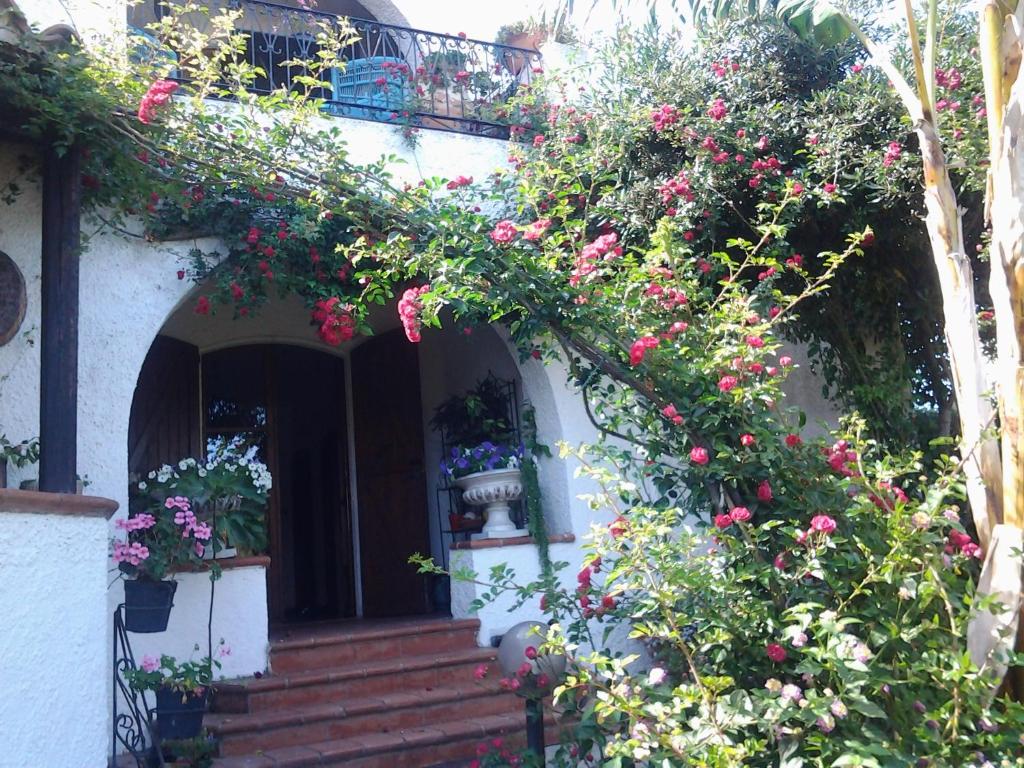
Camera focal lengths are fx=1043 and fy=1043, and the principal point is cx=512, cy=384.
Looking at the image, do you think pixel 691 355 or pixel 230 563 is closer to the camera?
pixel 691 355

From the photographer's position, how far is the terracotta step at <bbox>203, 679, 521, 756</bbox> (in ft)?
17.5

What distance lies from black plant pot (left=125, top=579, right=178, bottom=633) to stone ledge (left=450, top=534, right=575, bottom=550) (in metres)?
2.05

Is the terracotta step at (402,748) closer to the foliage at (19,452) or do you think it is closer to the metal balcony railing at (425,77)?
the foliage at (19,452)

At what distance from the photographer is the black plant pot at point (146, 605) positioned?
5270 mm

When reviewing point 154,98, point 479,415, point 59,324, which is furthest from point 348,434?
point 154,98

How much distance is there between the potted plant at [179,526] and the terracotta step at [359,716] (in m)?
0.67

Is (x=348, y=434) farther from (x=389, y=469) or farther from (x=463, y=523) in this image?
(x=463, y=523)

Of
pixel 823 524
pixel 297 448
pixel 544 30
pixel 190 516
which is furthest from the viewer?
pixel 297 448

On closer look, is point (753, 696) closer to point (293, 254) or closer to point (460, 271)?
point (460, 271)

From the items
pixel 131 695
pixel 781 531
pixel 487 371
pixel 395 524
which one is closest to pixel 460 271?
pixel 781 531

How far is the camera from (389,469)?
8.50 m

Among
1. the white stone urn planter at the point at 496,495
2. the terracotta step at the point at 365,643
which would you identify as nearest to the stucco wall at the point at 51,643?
the terracotta step at the point at 365,643

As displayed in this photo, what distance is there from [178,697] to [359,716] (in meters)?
1.02

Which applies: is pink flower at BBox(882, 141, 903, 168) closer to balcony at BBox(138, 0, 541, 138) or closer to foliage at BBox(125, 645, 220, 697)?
balcony at BBox(138, 0, 541, 138)
